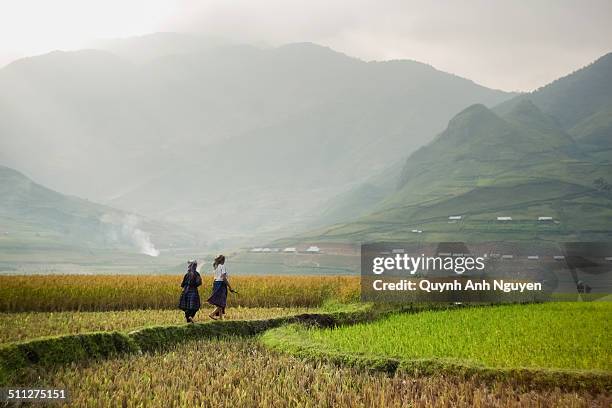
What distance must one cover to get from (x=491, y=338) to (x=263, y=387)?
8937 millimetres

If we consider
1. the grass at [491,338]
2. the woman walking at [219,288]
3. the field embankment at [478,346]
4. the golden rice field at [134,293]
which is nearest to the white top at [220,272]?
the woman walking at [219,288]

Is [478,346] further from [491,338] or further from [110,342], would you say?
[110,342]

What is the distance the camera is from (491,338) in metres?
17.6

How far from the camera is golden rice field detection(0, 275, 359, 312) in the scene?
27156mm

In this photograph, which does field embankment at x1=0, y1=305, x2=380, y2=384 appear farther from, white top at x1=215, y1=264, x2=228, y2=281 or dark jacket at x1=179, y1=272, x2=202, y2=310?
white top at x1=215, y1=264, x2=228, y2=281

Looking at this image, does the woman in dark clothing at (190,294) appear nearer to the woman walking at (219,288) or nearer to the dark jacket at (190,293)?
the dark jacket at (190,293)

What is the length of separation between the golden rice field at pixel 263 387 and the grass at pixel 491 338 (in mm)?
1750

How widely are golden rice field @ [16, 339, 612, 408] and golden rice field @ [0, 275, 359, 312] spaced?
1521 centimetres

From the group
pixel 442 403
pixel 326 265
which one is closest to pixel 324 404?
pixel 442 403

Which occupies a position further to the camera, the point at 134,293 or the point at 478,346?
the point at 134,293

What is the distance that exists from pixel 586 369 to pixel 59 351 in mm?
10812

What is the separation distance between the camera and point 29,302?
26812mm

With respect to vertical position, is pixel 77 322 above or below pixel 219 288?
below

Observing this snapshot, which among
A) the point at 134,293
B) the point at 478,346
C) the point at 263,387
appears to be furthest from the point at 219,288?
the point at 263,387
